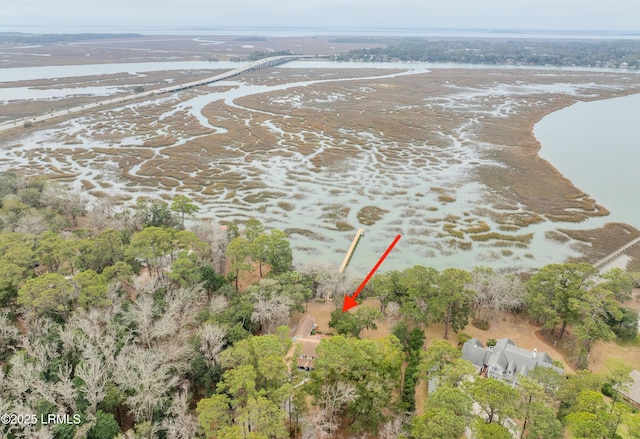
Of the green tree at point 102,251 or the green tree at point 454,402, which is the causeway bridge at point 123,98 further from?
the green tree at point 454,402

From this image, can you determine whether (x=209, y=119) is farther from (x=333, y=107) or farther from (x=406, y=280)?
(x=406, y=280)

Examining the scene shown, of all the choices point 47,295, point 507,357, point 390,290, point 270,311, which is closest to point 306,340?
point 270,311

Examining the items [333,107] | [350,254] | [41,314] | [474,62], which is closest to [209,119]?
[333,107]

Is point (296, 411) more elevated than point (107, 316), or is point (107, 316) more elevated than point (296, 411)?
point (107, 316)

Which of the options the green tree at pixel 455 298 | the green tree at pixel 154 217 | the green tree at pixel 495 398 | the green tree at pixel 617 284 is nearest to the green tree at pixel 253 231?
the green tree at pixel 154 217

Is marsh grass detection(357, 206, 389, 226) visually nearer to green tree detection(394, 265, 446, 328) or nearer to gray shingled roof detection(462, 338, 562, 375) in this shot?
green tree detection(394, 265, 446, 328)

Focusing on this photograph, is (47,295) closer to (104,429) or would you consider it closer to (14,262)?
(14,262)

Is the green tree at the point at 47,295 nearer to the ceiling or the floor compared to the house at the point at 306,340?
nearer to the ceiling
